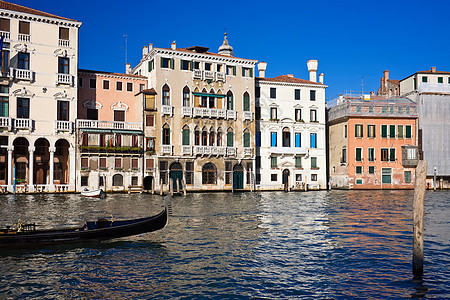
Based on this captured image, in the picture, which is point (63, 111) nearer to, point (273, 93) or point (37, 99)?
point (37, 99)

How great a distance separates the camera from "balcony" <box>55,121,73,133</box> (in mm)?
33906

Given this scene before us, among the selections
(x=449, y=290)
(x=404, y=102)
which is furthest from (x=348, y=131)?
(x=449, y=290)

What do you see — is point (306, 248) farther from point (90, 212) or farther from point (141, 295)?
point (90, 212)

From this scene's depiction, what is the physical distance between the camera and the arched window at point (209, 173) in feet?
129

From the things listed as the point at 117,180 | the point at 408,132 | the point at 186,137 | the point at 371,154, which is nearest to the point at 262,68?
the point at 186,137

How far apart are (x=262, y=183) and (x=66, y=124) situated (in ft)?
56.3

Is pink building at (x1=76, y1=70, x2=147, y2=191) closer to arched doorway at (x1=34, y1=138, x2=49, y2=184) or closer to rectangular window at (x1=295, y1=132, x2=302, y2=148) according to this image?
arched doorway at (x1=34, y1=138, x2=49, y2=184)

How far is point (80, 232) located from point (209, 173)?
1053 inches

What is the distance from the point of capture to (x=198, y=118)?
3909cm

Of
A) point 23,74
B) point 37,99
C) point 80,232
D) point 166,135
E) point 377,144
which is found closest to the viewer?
point 80,232

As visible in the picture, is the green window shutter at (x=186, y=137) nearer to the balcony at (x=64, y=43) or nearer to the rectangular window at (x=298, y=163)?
the rectangular window at (x=298, y=163)

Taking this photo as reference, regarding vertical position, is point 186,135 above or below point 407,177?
above

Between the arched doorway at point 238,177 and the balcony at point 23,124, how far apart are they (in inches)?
645

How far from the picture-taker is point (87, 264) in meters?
11.4
